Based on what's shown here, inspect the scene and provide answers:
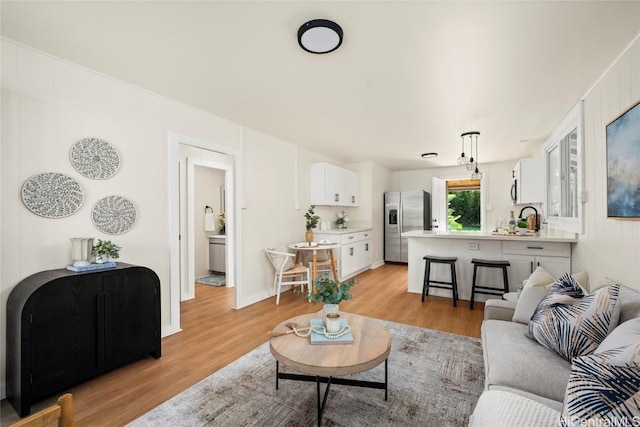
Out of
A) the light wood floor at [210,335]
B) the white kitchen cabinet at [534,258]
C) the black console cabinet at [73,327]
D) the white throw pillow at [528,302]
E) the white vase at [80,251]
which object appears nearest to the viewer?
the black console cabinet at [73,327]

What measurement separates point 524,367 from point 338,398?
3.62 feet

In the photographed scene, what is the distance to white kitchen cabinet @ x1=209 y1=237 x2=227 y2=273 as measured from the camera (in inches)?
212

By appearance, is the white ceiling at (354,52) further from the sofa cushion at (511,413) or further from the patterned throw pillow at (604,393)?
the sofa cushion at (511,413)

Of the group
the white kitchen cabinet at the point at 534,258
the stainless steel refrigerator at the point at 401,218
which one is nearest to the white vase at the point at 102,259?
the white kitchen cabinet at the point at 534,258

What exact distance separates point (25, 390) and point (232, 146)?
2.77 meters

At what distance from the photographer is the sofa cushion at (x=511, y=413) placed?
0.99 metres

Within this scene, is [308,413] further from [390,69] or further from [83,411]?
[390,69]

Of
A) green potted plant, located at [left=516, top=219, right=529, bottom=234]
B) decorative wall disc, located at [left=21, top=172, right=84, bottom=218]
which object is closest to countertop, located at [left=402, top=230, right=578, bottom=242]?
green potted plant, located at [left=516, top=219, right=529, bottom=234]

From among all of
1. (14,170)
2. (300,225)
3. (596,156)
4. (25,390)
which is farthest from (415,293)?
(14,170)

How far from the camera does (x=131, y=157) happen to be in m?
2.57

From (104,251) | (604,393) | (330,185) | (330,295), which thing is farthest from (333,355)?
(330,185)

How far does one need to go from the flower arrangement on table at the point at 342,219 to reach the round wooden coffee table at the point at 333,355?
3.92 metres

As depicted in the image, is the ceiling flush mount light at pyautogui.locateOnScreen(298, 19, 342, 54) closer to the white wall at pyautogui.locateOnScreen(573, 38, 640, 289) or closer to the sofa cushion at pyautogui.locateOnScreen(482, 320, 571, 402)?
the white wall at pyautogui.locateOnScreen(573, 38, 640, 289)

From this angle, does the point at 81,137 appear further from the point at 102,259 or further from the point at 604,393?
the point at 604,393
